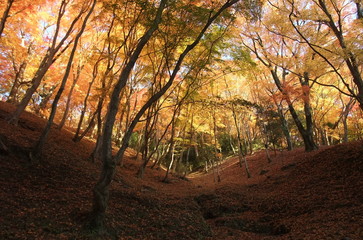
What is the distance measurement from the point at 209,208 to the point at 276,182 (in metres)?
4.87

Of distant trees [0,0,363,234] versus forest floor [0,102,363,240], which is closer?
forest floor [0,102,363,240]

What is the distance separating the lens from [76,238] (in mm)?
4164

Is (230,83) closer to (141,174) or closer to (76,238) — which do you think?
(141,174)

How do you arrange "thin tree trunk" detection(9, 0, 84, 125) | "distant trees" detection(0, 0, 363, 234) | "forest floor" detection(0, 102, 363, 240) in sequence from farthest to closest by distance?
"thin tree trunk" detection(9, 0, 84, 125) → "distant trees" detection(0, 0, 363, 234) → "forest floor" detection(0, 102, 363, 240)

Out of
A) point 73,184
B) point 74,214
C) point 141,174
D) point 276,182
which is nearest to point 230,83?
point 276,182

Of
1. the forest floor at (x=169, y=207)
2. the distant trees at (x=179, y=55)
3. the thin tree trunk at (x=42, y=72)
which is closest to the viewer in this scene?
the forest floor at (x=169, y=207)

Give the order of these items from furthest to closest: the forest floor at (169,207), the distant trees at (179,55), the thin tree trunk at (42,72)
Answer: the thin tree trunk at (42,72), the distant trees at (179,55), the forest floor at (169,207)

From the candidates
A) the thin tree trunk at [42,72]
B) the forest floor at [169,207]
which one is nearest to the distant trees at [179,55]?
the thin tree trunk at [42,72]

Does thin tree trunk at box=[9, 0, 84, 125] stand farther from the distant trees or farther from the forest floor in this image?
the forest floor

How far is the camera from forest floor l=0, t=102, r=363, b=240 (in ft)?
15.4

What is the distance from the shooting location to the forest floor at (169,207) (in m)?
4.69

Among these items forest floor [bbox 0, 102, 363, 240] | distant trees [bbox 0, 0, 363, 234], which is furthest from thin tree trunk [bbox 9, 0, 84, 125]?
forest floor [bbox 0, 102, 363, 240]

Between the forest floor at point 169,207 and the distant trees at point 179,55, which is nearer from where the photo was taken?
the forest floor at point 169,207

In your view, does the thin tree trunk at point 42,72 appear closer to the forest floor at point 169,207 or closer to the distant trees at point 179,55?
the distant trees at point 179,55
